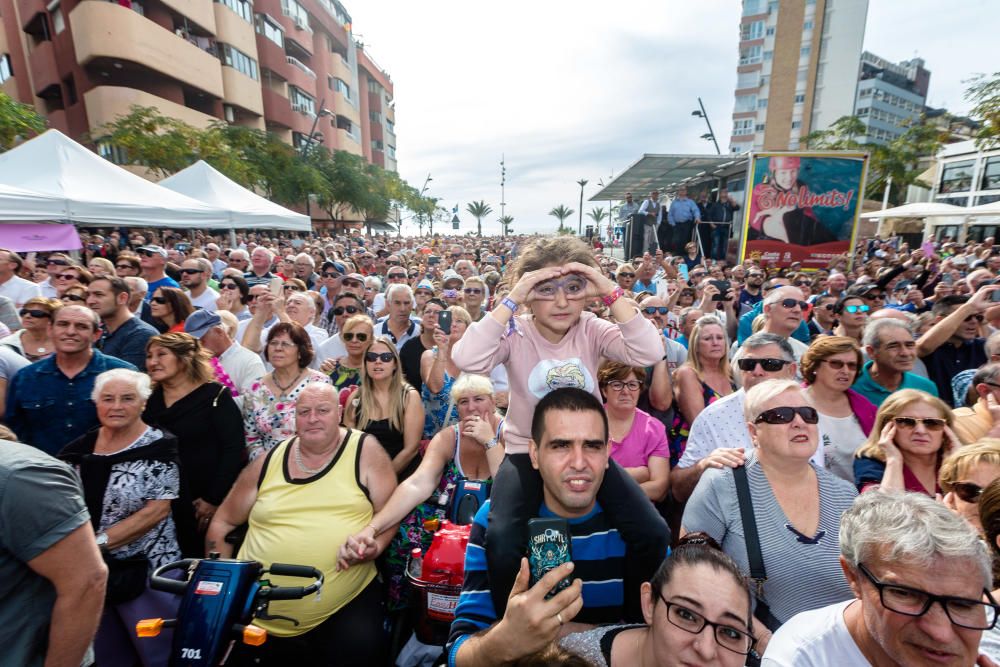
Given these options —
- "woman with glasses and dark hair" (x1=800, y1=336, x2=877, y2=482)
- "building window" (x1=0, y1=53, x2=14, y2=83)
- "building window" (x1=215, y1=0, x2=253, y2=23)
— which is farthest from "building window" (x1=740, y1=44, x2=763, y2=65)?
"woman with glasses and dark hair" (x1=800, y1=336, x2=877, y2=482)

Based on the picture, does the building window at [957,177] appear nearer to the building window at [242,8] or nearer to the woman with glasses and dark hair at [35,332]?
the woman with glasses and dark hair at [35,332]

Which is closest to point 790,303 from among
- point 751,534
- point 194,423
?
point 751,534

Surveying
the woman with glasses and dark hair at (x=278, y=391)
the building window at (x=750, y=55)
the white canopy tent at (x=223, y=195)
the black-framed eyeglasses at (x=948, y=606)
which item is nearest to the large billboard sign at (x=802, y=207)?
the woman with glasses and dark hair at (x=278, y=391)

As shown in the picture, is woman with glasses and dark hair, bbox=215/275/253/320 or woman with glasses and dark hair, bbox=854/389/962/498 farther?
woman with glasses and dark hair, bbox=215/275/253/320

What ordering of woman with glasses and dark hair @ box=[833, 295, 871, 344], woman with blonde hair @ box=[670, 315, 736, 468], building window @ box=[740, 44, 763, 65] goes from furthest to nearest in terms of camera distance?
building window @ box=[740, 44, 763, 65], woman with glasses and dark hair @ box=[833, 295, 871, 344], woman with blonde hair @ box=[670, 315, 736, 468]

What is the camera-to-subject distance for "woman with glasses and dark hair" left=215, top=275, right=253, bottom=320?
19.4ft

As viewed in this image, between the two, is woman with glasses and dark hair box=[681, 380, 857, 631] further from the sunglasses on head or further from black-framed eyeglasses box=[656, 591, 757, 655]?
black-framed eyeglasses box=[656, 591, 757, 655]

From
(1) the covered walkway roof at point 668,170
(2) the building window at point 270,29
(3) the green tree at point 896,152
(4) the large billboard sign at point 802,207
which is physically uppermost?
(2) the building window at point 270,29

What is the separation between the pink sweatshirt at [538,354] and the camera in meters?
2.33

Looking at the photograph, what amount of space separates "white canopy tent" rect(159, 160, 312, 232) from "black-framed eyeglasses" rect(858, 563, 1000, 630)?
44.1 ft

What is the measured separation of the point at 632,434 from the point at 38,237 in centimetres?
983

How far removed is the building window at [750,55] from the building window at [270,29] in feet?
189

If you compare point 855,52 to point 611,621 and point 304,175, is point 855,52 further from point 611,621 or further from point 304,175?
point 611,621

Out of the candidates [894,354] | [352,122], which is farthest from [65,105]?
[894,354]
